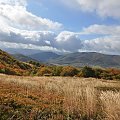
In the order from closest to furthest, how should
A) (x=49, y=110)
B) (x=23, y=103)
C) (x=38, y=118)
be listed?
(x=38, y=118)
(x=49, y=110)
(x=23, y=103)

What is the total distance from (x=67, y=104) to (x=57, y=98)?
326cm

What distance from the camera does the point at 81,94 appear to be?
48.9 feet

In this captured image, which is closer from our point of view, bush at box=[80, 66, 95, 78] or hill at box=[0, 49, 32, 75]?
hill at box=[0, 49, 32, 75]

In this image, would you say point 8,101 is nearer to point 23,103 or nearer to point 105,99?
point 23,103

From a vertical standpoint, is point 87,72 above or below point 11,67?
above

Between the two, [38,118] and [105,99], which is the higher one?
[105,99]

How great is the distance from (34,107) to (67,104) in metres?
1.53

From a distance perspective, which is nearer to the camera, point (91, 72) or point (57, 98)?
point (57, 98)

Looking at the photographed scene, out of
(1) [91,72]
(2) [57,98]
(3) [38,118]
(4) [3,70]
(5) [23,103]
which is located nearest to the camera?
(3) [38,118]

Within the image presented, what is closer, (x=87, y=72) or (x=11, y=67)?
(x=87, y=72)

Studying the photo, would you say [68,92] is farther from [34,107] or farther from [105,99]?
[105,99]

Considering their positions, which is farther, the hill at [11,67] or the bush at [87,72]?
the bush at [87,72]

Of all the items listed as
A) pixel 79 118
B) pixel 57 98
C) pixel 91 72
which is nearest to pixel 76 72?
pixel 91 72

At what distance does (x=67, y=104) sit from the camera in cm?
1450
